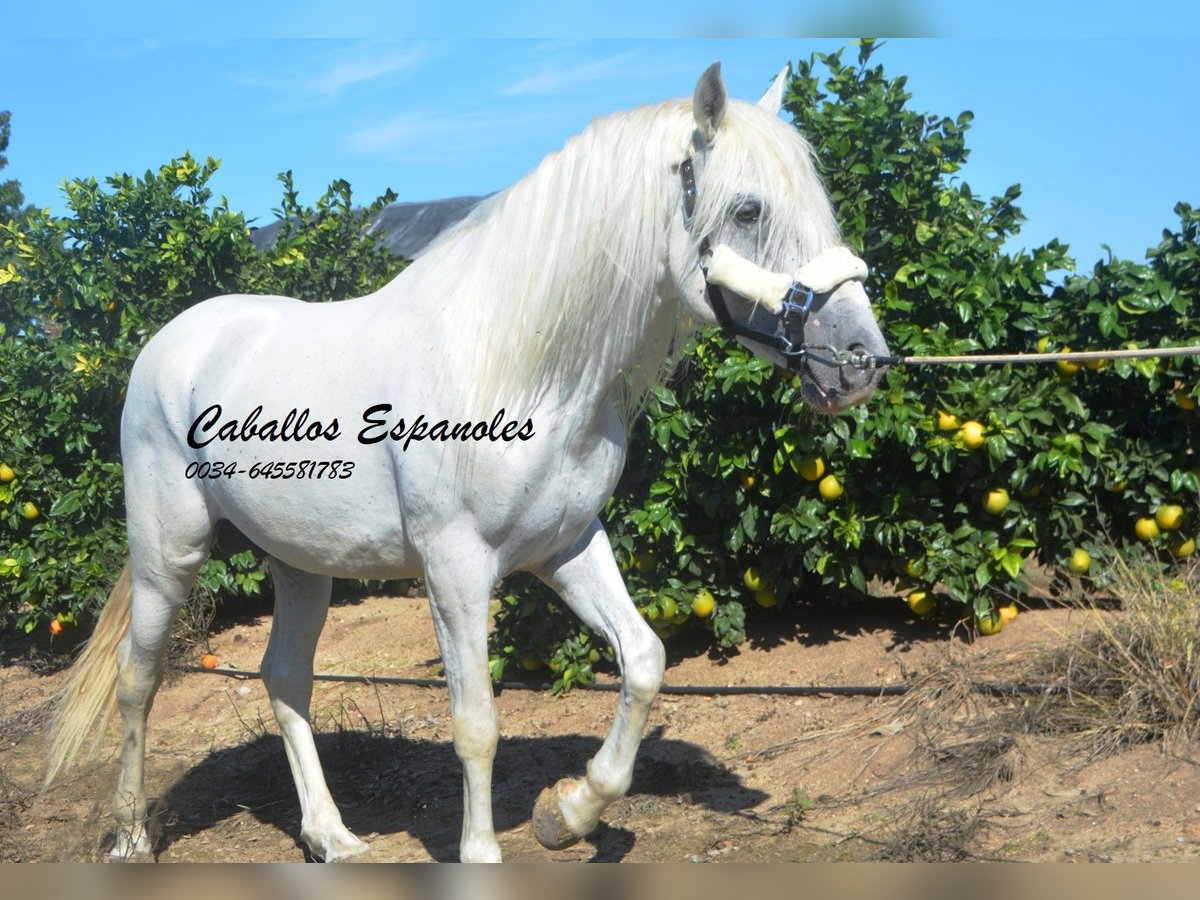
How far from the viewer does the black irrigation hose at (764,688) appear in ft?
14.8

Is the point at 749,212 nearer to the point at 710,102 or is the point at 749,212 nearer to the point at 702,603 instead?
the point at 710,102

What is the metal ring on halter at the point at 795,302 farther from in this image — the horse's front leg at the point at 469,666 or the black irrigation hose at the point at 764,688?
the black irrigation hose at the point at 764,688

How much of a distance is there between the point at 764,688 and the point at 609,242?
280 cm

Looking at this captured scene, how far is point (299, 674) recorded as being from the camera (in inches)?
164

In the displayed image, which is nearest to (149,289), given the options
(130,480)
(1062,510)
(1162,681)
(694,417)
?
(130,480)

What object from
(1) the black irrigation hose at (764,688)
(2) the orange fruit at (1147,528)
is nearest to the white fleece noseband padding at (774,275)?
(1) the black irrigation hose at (764,688)

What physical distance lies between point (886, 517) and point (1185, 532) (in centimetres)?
138

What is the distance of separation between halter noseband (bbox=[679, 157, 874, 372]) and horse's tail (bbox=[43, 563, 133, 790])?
266 cm

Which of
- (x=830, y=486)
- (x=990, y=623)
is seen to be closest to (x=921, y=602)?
(x=990, y=623)

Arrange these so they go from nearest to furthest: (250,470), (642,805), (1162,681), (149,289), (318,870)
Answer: (318,870) → (250,470) → (1162,681) → (642,805) → (149,289)

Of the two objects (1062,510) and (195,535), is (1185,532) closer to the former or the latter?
(1062,510)

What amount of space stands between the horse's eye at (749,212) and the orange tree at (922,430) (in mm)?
2085

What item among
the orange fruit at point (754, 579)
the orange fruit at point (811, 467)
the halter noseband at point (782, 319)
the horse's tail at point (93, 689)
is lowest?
the horse's tail at point (93, 689)

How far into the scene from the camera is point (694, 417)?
5.29m
